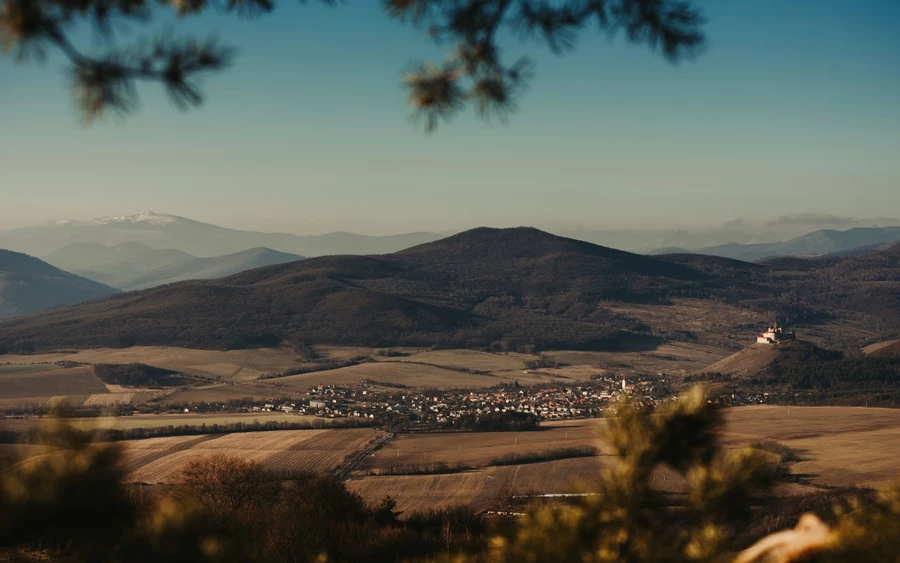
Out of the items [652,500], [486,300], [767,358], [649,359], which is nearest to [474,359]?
[649,359]

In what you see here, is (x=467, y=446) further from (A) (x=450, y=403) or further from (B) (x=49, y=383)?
(B) (x=49, y=383)

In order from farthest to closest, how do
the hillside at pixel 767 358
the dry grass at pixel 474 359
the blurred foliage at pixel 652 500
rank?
the dry grass at pixel 474 359
the hillside at pixel 767 358
the blurred foliage at pixel 652 500

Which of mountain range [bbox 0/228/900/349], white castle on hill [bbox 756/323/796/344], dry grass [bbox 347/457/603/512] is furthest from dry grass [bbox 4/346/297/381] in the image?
dry grass [bbox 347/457/603/512]

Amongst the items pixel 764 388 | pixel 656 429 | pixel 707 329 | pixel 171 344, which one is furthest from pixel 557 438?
pixel 707 329

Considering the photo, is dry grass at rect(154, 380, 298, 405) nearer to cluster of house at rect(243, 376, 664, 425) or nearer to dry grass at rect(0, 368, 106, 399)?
cluster of house at rect(243, 376, 664, 425)

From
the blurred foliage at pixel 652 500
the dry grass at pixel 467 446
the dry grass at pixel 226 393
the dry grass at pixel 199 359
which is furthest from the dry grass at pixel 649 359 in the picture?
the blurred foliage at pixel 652 500

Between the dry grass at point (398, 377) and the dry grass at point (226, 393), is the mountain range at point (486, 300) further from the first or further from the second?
the dry grass at point (226, 393)
